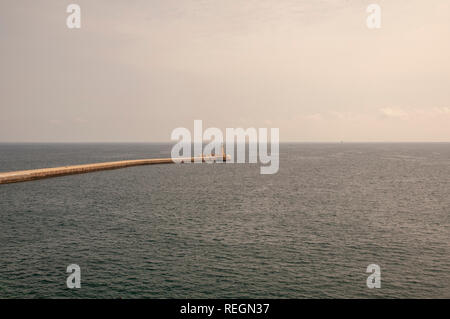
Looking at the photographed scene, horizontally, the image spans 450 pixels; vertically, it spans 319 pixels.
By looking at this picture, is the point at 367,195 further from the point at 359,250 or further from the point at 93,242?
the point at 93,242

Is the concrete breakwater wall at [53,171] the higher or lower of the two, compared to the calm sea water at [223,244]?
higher

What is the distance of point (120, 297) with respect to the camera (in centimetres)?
1962

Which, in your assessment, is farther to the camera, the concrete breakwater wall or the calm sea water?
the concrete breakwater wall

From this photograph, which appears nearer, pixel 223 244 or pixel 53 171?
pixel 223 244

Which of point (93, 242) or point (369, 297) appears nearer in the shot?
point (369, 297)

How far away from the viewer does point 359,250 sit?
2772 cm

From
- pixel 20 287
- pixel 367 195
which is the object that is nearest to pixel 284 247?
pixel 20 287

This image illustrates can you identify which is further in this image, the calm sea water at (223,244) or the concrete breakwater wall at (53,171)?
the concrete breakwater wall at (53,171)

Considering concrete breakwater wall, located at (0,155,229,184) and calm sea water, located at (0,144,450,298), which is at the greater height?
concrete breakwater wall, located at (0,155,229,184)

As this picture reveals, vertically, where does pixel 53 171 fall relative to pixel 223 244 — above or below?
above

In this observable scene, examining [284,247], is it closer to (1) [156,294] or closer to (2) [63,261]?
(1) [156,294]

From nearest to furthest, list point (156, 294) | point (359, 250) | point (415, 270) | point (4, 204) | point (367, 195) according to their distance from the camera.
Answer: point (156, 294)
point (415, 270)
point (359, 250)
point (4, 204)
point (367, 195)
